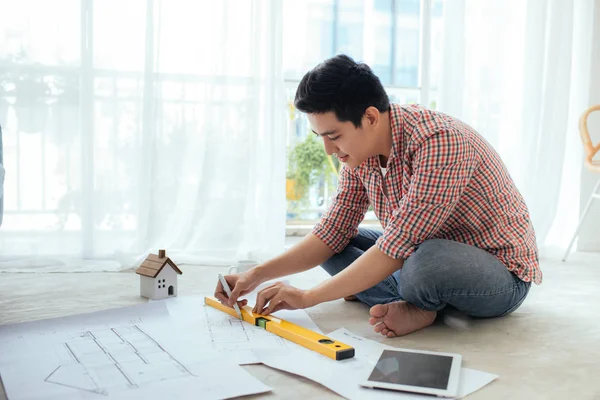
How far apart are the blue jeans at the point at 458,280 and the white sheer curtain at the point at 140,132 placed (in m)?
1.16

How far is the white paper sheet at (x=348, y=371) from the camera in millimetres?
1028

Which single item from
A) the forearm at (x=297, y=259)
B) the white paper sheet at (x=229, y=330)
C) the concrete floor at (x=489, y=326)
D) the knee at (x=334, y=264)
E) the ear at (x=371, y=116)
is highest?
the ear at (x=371, y=116)

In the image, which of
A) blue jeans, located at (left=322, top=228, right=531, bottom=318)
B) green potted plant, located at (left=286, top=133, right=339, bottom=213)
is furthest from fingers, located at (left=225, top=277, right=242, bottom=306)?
green potted plant, located at (left=286, top=133, right=339, bottom=213)

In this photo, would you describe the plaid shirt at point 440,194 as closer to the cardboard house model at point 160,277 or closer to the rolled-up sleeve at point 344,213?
the rolled-up sleeve at point 344,213

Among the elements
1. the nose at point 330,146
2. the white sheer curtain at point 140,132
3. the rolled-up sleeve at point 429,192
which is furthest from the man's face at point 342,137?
the white sheer curtain at point 140,132

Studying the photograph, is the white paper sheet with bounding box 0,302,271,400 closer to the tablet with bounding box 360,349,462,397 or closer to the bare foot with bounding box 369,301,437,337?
the tablet with bounding box 360,349,462,397

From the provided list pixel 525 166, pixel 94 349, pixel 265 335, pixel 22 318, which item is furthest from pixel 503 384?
pixel 525 166

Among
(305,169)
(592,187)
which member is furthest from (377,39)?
(592,187)

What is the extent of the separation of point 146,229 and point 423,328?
131 centimetres

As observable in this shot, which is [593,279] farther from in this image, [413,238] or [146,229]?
[146,229]

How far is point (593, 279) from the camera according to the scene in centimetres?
219

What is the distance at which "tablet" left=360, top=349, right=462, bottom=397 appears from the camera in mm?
1028

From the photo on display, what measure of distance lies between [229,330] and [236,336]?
0.05 metres

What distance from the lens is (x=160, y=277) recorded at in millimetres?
1655
